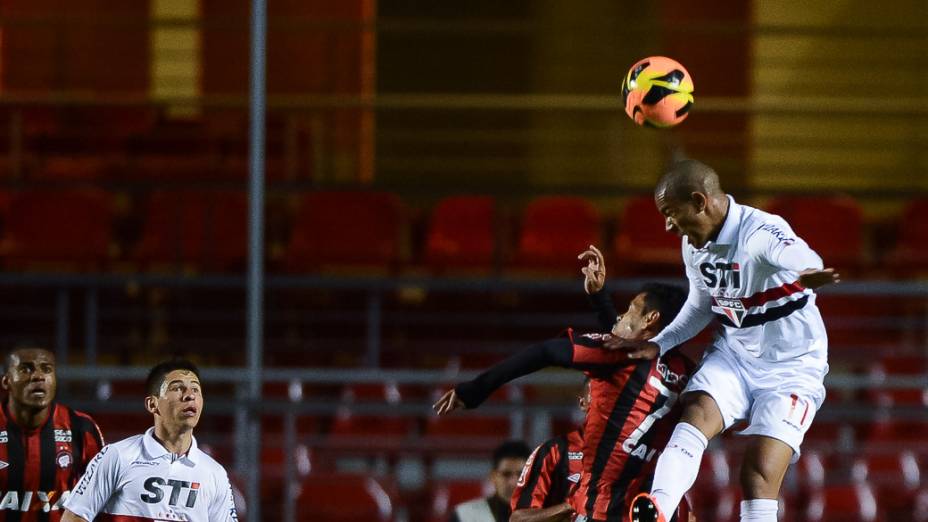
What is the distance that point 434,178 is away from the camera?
1269cm

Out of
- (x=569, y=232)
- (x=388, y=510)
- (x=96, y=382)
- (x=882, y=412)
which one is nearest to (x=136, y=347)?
(x=96, y=382)

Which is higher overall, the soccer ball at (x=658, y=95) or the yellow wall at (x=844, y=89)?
the yellow wall at (x=844, y=89)

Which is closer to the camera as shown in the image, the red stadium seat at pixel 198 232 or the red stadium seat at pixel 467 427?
the red stadium seat at pixel 467 427

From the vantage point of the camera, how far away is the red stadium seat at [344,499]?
26.9ft

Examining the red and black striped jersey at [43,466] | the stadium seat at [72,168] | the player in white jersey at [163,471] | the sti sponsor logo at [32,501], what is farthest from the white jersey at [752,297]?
the stadium seat at [72,168]

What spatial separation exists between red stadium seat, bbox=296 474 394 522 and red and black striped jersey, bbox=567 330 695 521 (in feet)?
10.3

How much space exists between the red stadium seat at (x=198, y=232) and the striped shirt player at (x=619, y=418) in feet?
17.6

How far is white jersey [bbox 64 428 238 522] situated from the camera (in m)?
5.32

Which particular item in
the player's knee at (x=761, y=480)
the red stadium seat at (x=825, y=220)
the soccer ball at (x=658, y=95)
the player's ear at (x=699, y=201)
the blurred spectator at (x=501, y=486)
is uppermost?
the soccer ball at (x=658, y=95)

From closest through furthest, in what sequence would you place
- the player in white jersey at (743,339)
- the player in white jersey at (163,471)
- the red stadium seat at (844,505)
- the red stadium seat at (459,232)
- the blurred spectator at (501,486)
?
the player in white jersey at (743,339)
the player in white jersey at (163,471)
the blurred spectator at (501,486)
the red stadium seat at (844,505)
the red stadium seat at (459,232)

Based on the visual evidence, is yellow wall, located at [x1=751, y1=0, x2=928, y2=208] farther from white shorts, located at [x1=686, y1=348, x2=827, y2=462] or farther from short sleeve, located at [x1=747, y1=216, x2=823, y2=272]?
short sleeve, located at [x1=747, y1=216, x2=823, y2=272]

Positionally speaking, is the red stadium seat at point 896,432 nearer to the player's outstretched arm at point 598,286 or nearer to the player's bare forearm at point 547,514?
the player's outstretched arm at point 598,286

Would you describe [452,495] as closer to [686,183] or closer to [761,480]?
[761,480]

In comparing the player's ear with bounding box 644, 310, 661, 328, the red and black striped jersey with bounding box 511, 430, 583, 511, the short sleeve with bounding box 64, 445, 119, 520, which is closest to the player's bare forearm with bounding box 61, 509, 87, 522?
the short sleeve with bounding box 64, 445, 119, 520
